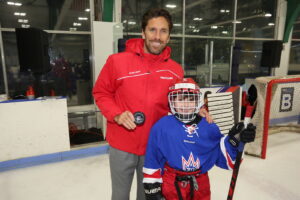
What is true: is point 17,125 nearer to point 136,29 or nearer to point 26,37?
point 26,37

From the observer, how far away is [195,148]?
48.9 inches

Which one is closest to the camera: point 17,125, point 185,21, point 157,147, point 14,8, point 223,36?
point 157,147

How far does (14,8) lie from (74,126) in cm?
229

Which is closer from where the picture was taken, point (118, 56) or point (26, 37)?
point (118, 56)

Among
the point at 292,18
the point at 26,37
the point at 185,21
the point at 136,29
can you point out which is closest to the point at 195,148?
the point at 26,37

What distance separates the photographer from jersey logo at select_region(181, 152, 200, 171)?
4.05 ft

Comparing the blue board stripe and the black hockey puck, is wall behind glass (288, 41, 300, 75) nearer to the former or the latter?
the blue board stripe

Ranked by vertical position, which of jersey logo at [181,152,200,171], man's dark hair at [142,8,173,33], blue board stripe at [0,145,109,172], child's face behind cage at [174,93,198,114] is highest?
man's dark hair at [142,8,173,33]

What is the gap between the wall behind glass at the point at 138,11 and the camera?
4.56m

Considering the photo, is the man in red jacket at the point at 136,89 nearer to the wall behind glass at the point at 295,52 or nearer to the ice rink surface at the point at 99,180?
the ice rink surface at the point at 99,180

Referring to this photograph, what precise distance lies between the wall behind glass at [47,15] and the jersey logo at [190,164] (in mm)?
3693

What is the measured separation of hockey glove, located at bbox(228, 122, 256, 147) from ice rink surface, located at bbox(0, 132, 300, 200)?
4.41ft

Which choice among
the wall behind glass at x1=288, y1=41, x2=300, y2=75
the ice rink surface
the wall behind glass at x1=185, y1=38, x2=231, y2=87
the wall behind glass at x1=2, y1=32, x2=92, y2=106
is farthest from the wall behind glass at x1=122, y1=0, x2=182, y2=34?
the wall behind glass at x1=288, y1=41, x2=300, y2=75

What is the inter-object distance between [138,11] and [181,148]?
415cm
